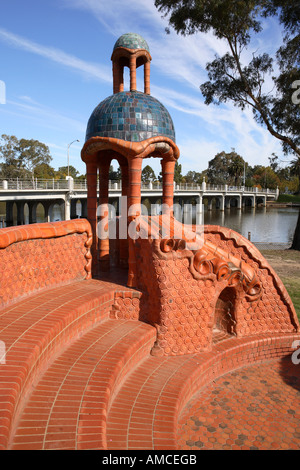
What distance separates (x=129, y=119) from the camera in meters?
6.44

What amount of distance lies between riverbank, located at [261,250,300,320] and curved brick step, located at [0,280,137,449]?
5.50m

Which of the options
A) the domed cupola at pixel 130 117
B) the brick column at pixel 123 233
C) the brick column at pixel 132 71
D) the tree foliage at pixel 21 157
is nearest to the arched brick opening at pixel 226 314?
the brick column at pixel 123 233

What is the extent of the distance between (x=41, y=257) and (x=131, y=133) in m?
2.86

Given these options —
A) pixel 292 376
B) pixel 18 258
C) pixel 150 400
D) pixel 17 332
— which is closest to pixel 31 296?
pixel 18 258

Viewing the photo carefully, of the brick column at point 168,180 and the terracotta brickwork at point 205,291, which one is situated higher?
the brick column at point 168,180

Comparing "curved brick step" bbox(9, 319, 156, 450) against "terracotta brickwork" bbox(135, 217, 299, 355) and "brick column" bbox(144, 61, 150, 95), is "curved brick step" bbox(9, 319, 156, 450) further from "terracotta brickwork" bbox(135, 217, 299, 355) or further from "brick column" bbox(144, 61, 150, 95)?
"brick column" bbox(144, 61, 150, 95)

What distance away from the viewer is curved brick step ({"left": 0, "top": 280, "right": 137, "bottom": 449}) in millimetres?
3061

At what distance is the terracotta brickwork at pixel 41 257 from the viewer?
4.73 m

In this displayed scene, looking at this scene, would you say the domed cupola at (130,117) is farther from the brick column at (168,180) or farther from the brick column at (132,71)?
the brick column at (168,180)

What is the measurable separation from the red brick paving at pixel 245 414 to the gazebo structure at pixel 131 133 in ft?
8.00

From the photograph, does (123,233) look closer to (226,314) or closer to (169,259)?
(169,259)

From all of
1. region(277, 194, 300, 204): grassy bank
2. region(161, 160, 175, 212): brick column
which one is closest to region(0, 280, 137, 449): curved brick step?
region(161, 160, 175, 212): brick column
